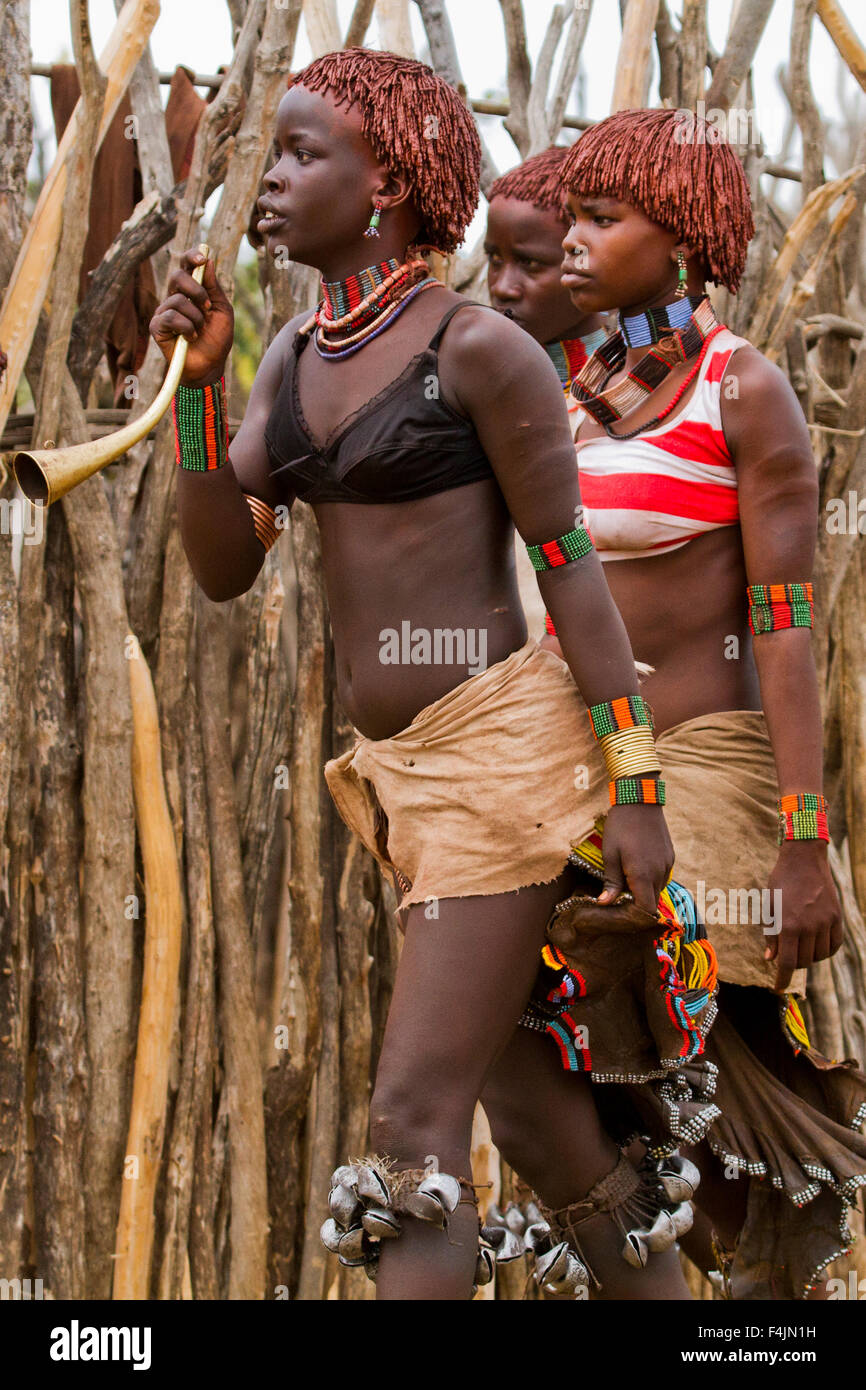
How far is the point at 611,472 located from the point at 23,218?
4.62 ft

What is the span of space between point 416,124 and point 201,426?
0.53 m

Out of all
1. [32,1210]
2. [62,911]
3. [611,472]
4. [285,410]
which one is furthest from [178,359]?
[32,1210]

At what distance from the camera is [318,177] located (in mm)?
2189

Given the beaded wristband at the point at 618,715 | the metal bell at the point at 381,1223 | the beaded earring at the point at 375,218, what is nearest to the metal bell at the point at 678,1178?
the metal bell at the point at 381,1223

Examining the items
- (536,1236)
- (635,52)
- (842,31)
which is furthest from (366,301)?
(842,31)

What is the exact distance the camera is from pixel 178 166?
12.3 ft

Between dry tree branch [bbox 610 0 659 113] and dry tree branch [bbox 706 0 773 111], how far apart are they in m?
0.17

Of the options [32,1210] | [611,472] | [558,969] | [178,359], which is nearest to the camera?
[178,359]

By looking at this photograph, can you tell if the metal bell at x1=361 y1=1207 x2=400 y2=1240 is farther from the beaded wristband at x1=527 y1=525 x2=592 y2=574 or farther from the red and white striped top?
the red and white striped top

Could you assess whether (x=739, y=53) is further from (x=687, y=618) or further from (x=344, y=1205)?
(x=344, y=1205)

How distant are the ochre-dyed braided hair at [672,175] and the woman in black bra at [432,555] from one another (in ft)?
1.25

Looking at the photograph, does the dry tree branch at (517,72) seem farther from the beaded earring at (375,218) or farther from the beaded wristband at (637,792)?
the beaded wristband at (637,792)

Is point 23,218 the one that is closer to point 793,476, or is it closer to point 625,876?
point 793,476

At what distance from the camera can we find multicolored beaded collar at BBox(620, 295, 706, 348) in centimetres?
263
